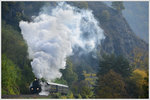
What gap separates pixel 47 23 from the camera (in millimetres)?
49625

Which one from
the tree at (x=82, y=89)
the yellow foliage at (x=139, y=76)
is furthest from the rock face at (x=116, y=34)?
the tree at (x=82, y=89)


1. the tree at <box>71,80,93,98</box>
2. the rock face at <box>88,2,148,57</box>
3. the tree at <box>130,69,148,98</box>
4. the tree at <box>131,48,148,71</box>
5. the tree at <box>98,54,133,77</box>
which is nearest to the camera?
the tree at <box>130,69,148,98</box>

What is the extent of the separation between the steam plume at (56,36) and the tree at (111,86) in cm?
808

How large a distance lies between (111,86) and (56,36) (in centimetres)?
1387

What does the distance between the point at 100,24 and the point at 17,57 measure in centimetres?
2630

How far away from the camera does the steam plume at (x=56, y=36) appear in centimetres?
4281

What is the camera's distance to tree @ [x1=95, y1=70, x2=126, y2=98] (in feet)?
122

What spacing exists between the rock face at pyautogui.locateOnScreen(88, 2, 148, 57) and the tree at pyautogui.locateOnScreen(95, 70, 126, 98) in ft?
60.0

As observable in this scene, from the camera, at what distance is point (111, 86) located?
3759 cm

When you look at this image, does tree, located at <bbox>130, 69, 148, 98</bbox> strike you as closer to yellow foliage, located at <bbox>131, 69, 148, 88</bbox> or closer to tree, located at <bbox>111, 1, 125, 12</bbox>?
yellow foliage, located at <bbox>131, 69, 148, 88</bbox>

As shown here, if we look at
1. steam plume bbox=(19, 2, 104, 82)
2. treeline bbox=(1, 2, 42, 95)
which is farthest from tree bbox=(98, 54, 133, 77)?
treeline bbox=(1, 2, 42, 95)

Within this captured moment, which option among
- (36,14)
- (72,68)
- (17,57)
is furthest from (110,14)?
(17,57)

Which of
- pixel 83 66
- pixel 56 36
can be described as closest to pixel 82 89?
pixel 83 66

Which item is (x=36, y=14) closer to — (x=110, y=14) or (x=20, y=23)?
(x=20, y=23)
